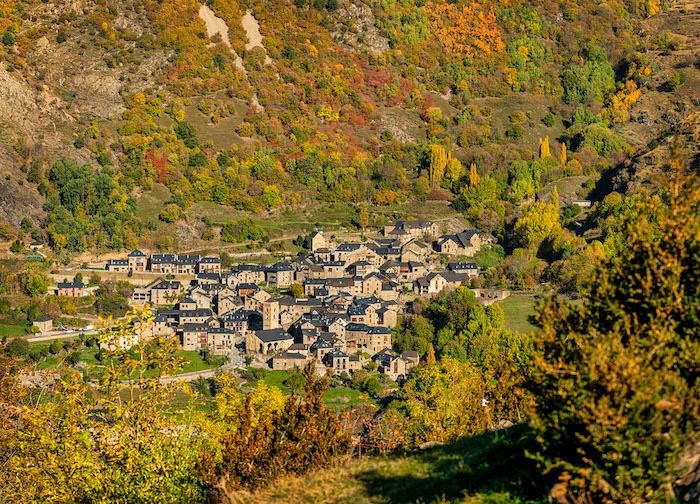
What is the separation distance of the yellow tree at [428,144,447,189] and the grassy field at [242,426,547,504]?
85.2 m

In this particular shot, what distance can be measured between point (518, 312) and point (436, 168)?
3533 cm

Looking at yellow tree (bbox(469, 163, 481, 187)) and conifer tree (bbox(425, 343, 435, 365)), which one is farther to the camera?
yellow tree (bbox(469, 163, 481, 187))

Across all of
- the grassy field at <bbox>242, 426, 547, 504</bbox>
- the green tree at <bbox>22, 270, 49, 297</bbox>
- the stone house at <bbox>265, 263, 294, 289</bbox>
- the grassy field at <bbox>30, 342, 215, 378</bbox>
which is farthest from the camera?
the stone house at <bbox>265, 263, 294, 289</bbox>

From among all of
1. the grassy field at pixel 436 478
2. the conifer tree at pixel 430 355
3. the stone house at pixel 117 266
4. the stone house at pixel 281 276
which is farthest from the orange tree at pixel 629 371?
the stone house at pixel 117 266

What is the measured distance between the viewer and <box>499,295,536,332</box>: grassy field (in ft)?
225

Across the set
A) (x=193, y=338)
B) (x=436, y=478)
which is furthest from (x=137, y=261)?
(x=436, y=478)

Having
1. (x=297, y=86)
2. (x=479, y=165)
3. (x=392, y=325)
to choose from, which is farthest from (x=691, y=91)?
(x=392, y=325)

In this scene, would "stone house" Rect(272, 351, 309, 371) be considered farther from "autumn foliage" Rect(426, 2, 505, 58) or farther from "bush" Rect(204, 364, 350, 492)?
"autumn foliage" Rect(426, 2, 505, 58)

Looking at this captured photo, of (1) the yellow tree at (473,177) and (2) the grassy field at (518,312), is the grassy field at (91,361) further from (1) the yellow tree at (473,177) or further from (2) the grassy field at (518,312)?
(1) the yellow tree at (473,177)

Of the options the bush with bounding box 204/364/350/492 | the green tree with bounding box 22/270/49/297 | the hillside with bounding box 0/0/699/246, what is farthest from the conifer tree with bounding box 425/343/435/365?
the bush with bounding box 204/364/350/492

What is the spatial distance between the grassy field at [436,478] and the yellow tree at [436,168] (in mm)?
85159

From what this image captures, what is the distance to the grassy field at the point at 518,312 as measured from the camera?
68.5 meters

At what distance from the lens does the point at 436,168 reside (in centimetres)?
10462

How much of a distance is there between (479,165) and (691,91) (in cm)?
3028
